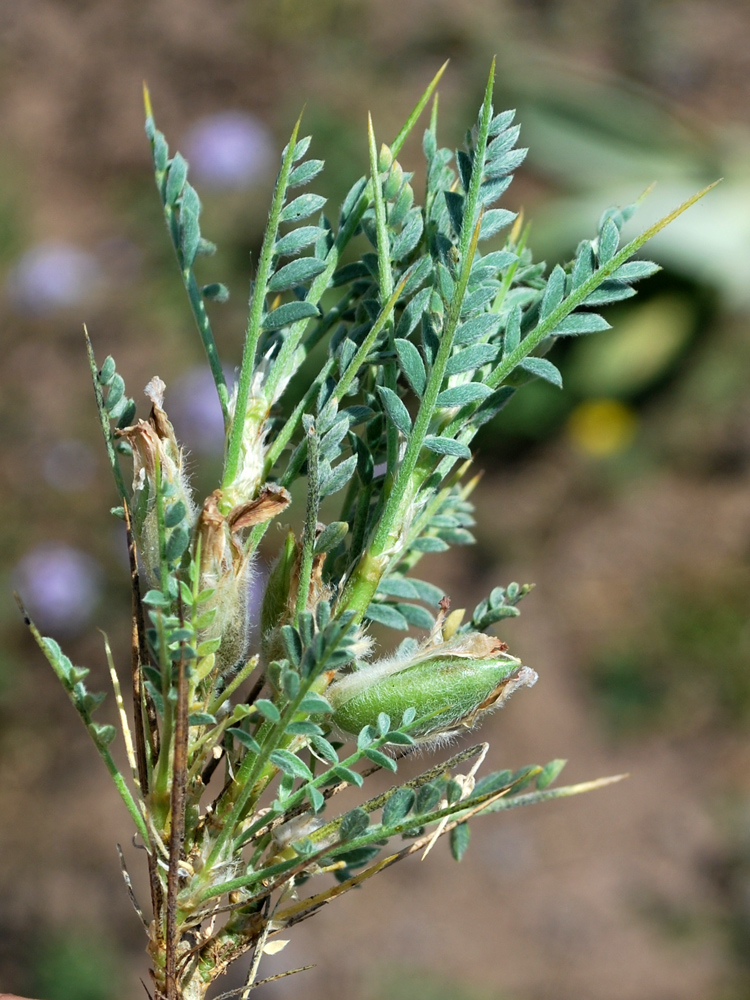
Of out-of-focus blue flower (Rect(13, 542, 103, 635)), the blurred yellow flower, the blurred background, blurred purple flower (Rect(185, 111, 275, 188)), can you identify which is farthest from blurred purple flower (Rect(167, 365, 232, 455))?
the blurred yellow flower

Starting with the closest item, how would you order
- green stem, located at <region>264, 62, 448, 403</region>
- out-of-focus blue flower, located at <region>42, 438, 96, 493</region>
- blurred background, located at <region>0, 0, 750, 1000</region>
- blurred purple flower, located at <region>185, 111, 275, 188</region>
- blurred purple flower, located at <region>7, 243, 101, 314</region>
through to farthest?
1. green stem, located at <region>264, 62, 448, 403</region>
2. blurred background, located at <region>0, 0, 750, 1000</region>
3. out-of-focus blue flower, located at <region>42, 438, 96, 493</region>
4. blurred purple flower, located at <region>7, 243, 101, 314</region>
5. blurred purple flower, located at <region>185, 111, 275, 188</region>

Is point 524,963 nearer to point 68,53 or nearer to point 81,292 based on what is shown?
point 81,292

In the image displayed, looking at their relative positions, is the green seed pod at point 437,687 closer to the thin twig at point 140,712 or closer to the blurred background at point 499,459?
the thin twig at point 140,712

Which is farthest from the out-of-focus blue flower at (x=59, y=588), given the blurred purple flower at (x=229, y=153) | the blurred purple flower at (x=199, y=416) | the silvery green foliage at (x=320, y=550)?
the silvery green foliage at (x=320, y=550)

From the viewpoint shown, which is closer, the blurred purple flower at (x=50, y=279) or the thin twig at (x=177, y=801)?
the thin twig at (x=177, y=801)

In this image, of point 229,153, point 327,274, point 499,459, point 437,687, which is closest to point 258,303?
point 327,274

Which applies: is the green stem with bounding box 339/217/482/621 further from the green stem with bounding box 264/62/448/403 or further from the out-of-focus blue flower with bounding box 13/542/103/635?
the out-of-focus blue flower with bounding box 13/542/103/635

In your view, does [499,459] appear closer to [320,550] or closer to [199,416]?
[199,416]
